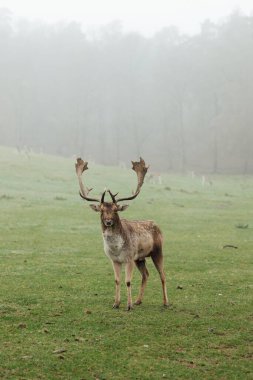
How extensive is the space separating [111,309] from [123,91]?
85.6 metres

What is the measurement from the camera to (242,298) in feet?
45.1

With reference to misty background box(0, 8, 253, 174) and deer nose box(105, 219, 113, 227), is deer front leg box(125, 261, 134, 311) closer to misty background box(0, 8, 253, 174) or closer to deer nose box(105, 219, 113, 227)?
deer nose box(105, 219, 113, 227)

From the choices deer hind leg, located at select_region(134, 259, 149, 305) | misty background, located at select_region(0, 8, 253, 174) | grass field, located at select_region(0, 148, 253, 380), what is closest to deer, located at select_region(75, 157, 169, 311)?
deer hind leg, located at select_region(134, 259, 149, 305)

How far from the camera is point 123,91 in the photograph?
95.8 metres

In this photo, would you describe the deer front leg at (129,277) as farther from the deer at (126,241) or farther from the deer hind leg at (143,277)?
the deer hind leg at (143,277)

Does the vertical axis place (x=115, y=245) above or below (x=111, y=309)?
above

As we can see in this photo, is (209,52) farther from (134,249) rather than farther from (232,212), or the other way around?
(134,249)

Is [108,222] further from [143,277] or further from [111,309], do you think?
[111,309]

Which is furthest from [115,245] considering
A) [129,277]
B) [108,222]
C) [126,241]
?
[129,277]

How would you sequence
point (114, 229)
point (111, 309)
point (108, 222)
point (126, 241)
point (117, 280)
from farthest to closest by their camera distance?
point (111, 309), point (117, 280), point (126, 241), point (114, 229), point (108, 222)

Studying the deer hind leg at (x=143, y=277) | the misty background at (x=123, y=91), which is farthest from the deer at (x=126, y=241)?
the misty background at (x=123, y=91)

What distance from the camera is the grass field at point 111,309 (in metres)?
9.25

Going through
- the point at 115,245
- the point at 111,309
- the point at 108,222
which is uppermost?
the point at 108,222

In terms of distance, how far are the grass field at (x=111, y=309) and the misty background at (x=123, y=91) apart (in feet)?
199
